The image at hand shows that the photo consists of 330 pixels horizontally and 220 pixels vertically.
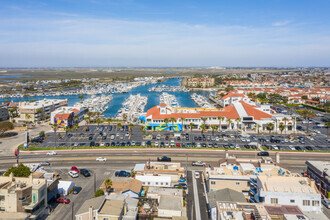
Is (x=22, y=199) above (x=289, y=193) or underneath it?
underneath

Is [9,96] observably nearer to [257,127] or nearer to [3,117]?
[3,117]

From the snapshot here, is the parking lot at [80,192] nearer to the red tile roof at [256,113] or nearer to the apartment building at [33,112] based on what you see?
the apartment building at [33,112]

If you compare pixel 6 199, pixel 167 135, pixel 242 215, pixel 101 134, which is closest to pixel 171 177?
pixel 242 215

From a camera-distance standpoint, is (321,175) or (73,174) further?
(73,174)

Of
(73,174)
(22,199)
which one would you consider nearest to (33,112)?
(73,174)

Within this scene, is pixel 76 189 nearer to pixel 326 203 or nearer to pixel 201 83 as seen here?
pixel 326 203

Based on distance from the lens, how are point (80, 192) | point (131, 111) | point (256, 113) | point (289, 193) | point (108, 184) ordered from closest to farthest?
point (289, 193) → point (108, 184) → point (80, 192) → point (256, 113) → point (131, 111)

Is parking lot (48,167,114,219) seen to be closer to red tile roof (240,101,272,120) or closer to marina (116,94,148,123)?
marina (116,94,148,123)

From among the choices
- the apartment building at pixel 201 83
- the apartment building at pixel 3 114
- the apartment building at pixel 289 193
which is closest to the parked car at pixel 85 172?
the apartment building at pixel 289 193
